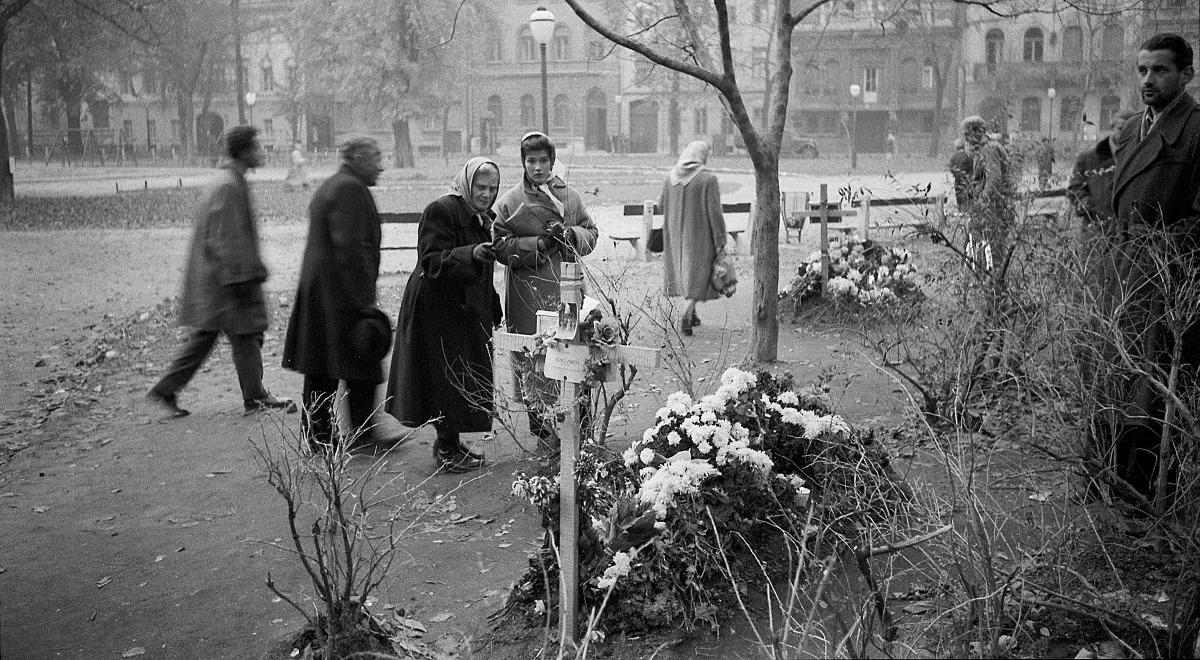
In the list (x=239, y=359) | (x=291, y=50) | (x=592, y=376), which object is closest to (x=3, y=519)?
(x=239, y=359)

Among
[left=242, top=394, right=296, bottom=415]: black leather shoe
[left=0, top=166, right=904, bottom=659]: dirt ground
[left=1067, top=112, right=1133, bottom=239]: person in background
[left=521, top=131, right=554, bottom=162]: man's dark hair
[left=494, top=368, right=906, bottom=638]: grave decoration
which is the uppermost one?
[left=521, top=131, right=554, bottom=162]: man's dark hair

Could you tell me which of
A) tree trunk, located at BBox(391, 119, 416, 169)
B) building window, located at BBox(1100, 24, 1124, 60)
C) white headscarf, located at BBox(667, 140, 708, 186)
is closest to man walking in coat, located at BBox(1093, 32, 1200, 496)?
white headscarf, located at BBox(667, 140, 708, 186)

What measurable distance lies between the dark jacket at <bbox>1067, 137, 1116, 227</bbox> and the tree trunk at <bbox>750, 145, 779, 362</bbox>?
197 centimetres

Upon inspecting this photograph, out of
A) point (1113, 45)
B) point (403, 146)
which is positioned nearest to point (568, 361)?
point (403, 146)

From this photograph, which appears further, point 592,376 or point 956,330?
point 956,330

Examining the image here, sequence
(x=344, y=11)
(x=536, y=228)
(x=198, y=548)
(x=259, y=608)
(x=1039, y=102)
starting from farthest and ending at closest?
(x=1039, y=102)
(x=344, y=11)
(x=536, y=228)
(x=198, y=548)
(x=259, y=608)

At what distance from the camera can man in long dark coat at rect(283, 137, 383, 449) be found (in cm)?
623

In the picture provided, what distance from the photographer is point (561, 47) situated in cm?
6078

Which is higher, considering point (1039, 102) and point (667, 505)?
point (1039, 102)

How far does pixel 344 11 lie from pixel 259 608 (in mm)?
33664

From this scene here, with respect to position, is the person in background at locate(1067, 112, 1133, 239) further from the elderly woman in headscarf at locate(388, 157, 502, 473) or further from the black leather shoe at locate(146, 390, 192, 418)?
the black leather shoe at locate(146, 390, 192, 418)

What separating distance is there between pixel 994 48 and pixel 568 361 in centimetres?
5846

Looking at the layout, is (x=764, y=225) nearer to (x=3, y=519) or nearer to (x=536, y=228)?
(x=536, y=228)

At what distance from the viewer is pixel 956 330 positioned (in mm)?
6148
